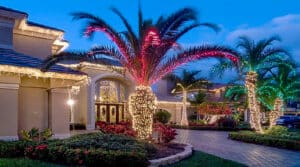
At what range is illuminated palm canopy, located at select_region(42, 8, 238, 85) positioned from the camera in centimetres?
1454

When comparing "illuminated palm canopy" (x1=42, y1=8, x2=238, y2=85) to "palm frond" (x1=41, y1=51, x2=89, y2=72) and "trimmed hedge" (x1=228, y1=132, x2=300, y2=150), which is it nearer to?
"palm frond" (x1=41, y1=51, x2=89, y2=72)

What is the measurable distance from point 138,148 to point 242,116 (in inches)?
1637

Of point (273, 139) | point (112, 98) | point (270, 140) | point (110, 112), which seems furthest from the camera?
point (112, 98)

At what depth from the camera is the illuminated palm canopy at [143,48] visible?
1454 centimetres

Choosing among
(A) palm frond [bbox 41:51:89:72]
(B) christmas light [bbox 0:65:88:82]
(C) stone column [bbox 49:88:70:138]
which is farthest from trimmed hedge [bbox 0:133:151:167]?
(C) stone column [bbox 49:88:70:138]

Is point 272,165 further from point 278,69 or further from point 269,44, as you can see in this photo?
point 278,69

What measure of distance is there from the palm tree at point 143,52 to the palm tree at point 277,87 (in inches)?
501

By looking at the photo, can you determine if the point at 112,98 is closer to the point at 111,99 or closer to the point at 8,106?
the point at 111,99

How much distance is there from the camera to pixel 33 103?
16.5 metres

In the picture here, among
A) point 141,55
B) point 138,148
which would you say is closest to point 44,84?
point 141,55

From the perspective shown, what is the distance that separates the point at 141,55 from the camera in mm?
14617

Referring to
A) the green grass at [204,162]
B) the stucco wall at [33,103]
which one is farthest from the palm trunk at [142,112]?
the stucco wall at [33,103]

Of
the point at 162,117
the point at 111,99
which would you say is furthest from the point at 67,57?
the point at 162,117

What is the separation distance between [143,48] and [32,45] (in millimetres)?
7576
